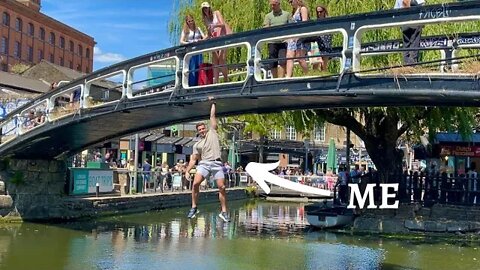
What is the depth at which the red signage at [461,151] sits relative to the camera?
89.2 feet

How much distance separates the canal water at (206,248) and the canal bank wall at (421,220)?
37.0 inches

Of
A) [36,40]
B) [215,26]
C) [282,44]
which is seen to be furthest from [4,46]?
[282,44]

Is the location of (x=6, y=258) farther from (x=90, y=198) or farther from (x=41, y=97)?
(x=90, y=198)

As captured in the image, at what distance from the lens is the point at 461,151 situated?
90.2 feet

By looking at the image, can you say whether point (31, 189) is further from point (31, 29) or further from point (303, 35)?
point (31, 29)

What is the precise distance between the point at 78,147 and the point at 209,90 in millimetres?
10611

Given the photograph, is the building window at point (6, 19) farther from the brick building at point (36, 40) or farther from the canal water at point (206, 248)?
the canal water at point (206, 248)

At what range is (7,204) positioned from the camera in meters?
21.8

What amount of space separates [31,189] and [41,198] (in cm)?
49

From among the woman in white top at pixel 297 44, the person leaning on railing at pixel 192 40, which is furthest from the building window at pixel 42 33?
the woman in white top at pixel 297 44

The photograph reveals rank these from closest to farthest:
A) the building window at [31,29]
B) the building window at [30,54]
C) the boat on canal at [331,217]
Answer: the boat on canal at [331,217]
the building window at [31,29]
the building window at [30,54]

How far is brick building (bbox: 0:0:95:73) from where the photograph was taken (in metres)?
75.1

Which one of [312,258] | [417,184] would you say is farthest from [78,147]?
[417,184]

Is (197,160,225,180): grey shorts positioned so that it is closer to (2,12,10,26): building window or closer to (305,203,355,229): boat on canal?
(305,203,355,229): boat on canal
